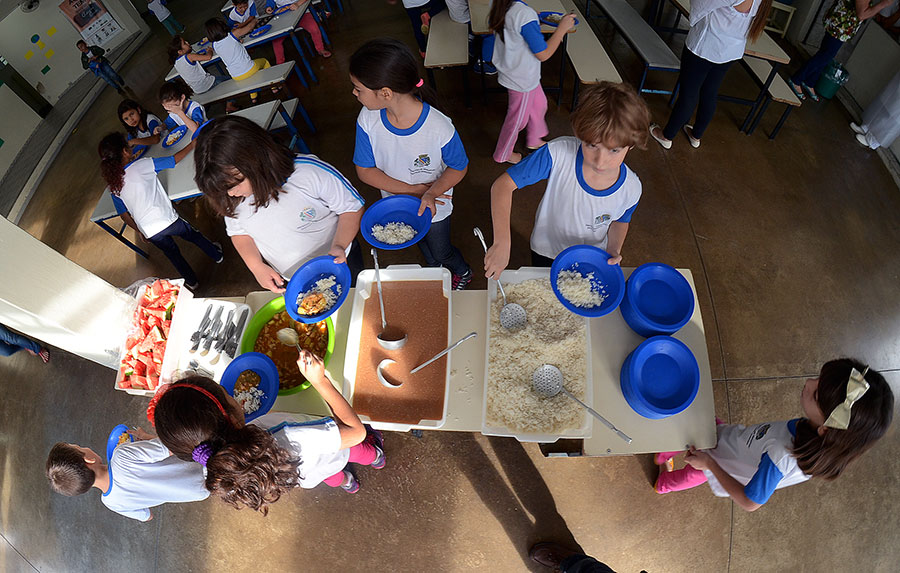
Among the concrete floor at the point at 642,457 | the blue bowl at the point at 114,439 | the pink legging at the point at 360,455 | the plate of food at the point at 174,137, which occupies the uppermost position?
the plate of food at the point at 174,137

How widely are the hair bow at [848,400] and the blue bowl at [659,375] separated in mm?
449

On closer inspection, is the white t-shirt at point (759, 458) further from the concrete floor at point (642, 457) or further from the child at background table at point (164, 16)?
the child at background table at point (164, 16)

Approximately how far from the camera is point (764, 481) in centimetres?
170

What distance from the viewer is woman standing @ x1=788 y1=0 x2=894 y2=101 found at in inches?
144

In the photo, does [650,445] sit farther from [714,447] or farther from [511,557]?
[511,557]

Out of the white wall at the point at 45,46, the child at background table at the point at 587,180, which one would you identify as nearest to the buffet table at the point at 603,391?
the child at background table at the point at 587,180

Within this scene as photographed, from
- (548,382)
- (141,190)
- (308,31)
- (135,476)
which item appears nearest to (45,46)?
(308,31)

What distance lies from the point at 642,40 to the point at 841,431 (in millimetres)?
4129

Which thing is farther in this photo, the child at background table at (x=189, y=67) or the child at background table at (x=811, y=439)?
the child at background table at (x=189, y=67)

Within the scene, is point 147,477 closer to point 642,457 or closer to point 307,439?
point 307,439

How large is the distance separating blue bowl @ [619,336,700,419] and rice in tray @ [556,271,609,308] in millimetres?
283

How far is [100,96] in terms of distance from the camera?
6.41 meters

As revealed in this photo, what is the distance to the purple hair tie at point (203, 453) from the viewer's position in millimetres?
1458

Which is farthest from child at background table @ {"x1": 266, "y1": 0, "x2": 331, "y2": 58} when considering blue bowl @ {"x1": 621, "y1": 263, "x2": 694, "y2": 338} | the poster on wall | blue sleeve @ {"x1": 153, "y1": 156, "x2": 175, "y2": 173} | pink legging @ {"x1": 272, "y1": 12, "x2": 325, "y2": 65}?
blue bowl @ {"x1": 621, "y1": 263, "x2": 694, "y2": 338}
